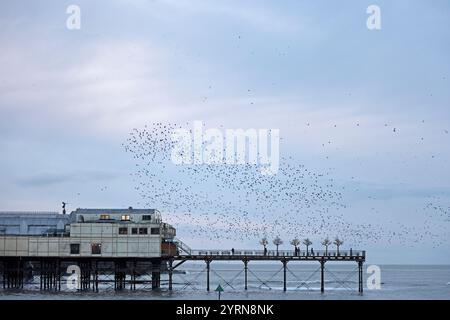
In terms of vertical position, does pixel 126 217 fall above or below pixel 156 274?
above

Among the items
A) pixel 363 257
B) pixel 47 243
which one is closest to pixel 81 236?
pixel 47 243

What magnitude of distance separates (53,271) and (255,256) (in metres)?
22.9

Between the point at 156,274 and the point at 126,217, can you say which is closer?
the point at 126,217

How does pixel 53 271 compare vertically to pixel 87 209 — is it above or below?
below

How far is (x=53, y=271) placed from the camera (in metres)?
91.9

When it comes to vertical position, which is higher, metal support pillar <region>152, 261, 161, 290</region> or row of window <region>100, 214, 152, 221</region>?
row of window <region>100, 214, 152, 221</region>

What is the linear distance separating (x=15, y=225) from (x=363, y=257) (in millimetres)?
39798

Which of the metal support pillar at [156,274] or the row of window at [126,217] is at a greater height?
the row of window at [126,217]
